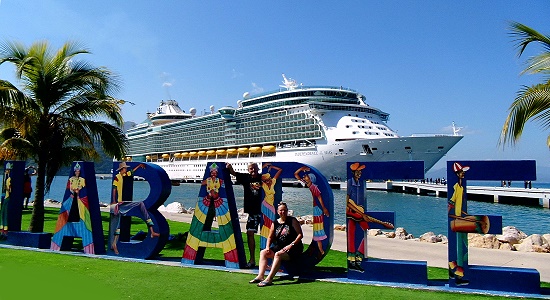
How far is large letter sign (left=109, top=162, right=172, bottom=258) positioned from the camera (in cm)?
671

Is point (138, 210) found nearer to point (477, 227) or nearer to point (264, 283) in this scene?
point (264, 283)

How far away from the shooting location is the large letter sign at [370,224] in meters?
5.36

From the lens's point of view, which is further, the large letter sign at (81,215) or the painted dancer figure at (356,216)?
the large letter sign at (81,215)

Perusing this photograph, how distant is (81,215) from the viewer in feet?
23.6

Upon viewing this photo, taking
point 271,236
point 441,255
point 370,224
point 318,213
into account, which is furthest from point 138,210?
point 441,255

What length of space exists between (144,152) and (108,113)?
70.7 meters

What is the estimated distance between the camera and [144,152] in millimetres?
78000

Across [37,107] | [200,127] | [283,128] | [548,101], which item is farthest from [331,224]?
[200,127]

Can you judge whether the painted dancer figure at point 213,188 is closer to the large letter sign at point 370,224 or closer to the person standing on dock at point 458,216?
the large letter sign at point 370,224

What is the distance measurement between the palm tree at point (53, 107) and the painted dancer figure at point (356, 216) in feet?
20.8

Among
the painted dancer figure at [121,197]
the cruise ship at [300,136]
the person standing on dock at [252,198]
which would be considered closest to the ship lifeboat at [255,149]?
the cruise ship at [300,136]

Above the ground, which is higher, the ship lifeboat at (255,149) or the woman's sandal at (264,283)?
the ship lifeboat at (255,149)

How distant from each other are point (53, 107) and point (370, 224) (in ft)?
24.4

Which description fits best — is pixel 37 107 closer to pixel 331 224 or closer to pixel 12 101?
pixel 12 101
